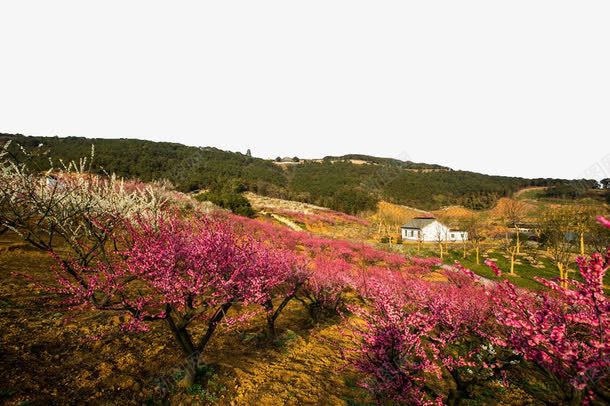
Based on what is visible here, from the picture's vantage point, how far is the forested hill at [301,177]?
3184 inches

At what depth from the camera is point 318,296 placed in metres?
11.4

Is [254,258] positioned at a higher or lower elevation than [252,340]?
higher

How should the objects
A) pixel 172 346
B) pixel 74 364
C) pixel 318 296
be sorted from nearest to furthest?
1. pixel 74 364
2. pixel 172 346
3. pixel 318 296

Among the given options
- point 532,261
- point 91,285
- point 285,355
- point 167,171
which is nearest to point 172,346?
point 285,355

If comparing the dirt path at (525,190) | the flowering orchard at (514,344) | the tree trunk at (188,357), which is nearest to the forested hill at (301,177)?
the dirt path at (525,190)

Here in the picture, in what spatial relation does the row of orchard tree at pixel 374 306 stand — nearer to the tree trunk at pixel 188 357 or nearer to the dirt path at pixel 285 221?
the tree trunk at pixel 188 357

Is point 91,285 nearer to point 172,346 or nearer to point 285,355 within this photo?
point 172,346

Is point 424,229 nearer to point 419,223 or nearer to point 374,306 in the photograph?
point 419,223

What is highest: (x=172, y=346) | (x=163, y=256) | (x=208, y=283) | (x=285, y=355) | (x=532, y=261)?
(x=163, y=256)

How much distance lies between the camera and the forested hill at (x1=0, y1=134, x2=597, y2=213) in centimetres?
8088

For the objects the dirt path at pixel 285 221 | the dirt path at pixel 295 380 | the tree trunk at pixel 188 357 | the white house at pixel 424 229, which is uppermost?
the tree trunk at pixel 188 357

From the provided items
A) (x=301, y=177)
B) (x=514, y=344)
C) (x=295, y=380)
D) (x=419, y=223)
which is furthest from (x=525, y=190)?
(x=514, y=344)

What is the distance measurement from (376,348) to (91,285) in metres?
5.20

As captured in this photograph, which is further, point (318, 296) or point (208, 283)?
point (318, 296)
